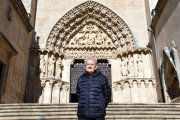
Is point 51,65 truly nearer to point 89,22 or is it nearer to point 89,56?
point 89,56

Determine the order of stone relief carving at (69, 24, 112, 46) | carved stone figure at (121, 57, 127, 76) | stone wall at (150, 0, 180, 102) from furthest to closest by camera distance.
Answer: stone relief carving at (69, 24, 112, 46)
carved stone figure at (121, 57, 127, 76)
stone wall at (150, 0, 180, 102)

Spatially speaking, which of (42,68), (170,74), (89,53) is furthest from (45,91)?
(170,74)

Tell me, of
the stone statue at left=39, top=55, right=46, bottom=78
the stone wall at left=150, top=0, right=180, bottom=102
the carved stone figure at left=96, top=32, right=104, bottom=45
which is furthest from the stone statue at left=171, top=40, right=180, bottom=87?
the stone statue at left=39, top=55, right=46, bottom=78

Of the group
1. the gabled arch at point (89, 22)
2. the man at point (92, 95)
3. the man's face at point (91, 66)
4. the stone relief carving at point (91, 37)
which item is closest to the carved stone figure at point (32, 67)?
the gabled arch at point (89, 22)

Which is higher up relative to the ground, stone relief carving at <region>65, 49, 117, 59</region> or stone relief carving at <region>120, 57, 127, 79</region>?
stone relief carving at <region>65, 49, 117, 59</region>

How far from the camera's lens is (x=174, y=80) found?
7598mm

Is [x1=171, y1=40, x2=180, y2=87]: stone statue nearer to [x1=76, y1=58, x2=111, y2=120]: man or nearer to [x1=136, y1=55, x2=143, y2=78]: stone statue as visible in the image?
[x1=136, y1=55, x2=143, y2=78]: stone statue

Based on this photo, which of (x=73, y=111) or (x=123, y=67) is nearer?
(x=73, y=111)

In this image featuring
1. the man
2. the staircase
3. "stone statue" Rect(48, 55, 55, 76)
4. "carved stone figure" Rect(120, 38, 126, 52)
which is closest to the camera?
the man

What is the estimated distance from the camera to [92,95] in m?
2.38

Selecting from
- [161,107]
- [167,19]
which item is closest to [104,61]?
[167,19]

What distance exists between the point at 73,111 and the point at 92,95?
10.5 ft

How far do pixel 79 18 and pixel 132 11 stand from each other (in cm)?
356

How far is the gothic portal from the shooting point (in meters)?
9.88
